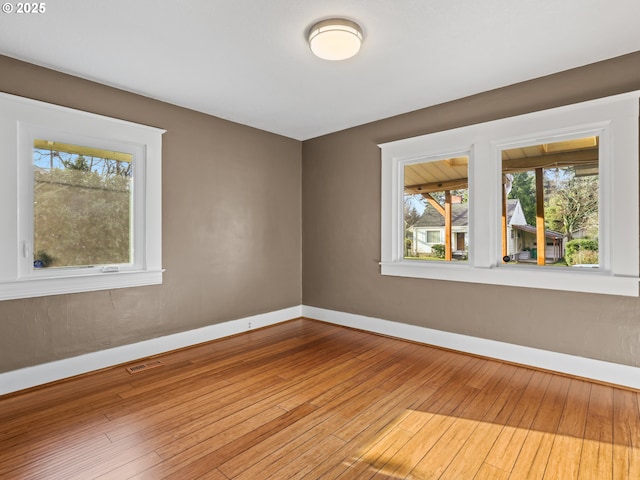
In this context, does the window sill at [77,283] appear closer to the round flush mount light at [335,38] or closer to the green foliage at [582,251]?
the round flush mount light at [335,38]

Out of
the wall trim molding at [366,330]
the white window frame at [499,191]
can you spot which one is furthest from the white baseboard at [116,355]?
the white window frame at [499,191]

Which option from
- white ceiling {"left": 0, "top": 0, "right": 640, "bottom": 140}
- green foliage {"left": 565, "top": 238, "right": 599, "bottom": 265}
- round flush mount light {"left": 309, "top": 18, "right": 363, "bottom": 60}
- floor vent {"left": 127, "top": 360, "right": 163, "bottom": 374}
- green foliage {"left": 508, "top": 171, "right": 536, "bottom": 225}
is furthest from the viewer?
green foliage {"left": 508, "top": 171, "right": 536, "bottom": 225}

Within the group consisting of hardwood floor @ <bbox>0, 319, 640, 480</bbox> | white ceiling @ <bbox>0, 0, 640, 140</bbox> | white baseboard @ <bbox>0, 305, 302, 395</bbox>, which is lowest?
hardwood floor @ <bbox>0, 319, 640, 480</bbox>

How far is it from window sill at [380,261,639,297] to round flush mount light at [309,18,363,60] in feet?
7.59

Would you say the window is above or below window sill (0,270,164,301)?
above

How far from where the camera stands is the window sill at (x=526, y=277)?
2.66 meters

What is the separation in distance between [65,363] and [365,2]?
354 cm

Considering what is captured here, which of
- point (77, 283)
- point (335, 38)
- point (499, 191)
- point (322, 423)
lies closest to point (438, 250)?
point (499, 191)

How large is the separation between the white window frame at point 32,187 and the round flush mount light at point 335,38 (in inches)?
77.8

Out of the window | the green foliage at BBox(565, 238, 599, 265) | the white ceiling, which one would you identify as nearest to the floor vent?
the white ceiling

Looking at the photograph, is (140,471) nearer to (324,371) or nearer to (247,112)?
(324,371)

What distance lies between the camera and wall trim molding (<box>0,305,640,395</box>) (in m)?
2.64

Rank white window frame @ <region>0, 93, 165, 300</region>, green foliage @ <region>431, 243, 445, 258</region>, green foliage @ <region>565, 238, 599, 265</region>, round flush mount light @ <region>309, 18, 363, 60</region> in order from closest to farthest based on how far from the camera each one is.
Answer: round flush mount light @ <region>309, 18, 363, 60</region>, white window frame @ <region>0, 93, 165, 300</region>, green foliage @ <region>565, 238, 599, 265</region>, green foliage @ <region>431, 243, 445, 258</region>

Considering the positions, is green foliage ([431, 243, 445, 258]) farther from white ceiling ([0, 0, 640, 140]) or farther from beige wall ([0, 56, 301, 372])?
beige wall ([0, 56, 301, 372])
